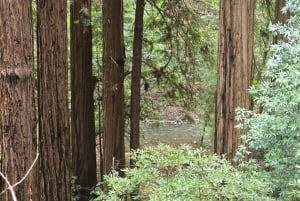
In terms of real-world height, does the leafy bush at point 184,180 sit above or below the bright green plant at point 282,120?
below

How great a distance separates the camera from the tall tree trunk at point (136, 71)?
9562mm

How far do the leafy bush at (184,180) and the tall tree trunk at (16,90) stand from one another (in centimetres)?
105

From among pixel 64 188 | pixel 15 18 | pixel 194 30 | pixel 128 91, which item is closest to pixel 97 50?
pixel 128 91

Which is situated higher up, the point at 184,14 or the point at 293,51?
the point at 184,14

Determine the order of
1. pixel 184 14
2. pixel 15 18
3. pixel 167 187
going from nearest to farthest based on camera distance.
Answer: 1. pixel 167 187
2. pixel 15 18
3. pixel 184 14

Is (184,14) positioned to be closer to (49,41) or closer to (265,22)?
(265,22)

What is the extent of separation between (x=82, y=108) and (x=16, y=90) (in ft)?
16.3

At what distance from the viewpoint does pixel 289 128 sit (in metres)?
3.70

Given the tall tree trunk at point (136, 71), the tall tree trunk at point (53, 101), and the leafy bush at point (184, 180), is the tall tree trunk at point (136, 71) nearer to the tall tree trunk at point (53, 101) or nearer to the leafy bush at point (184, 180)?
the tall tree trunk at point (53, 101)

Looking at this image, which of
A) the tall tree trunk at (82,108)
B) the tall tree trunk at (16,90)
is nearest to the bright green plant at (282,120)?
the tall tree trunk at (16,90)

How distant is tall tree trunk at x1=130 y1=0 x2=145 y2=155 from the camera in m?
9.56

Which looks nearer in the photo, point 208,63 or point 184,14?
point 184,14

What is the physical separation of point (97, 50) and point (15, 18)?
6.16 meters

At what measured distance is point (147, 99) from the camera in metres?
11.5
